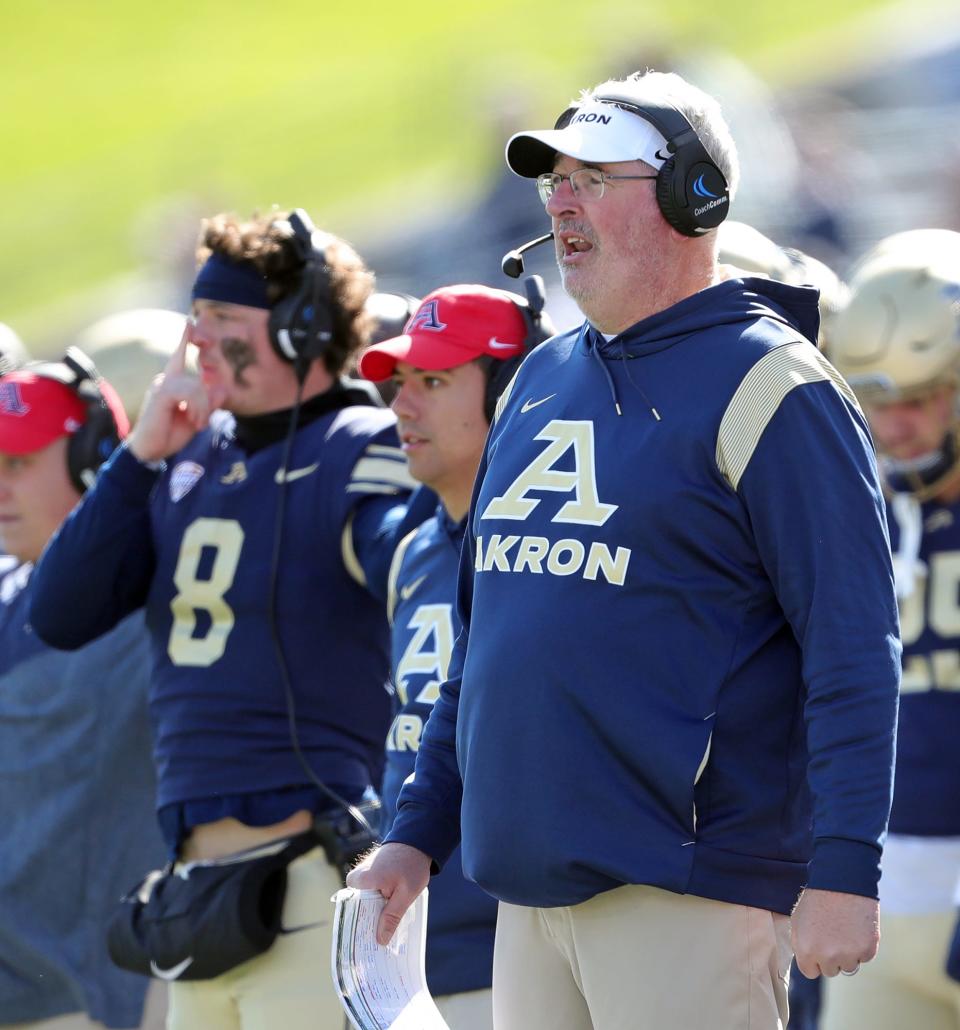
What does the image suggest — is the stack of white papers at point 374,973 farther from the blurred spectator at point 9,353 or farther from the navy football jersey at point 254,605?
the blurred spectator at point 9,353

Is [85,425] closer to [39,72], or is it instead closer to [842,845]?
[842,845]

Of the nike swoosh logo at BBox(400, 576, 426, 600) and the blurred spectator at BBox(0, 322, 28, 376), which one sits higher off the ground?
the blurred spectator at BBox(0, 322, 28, 376)

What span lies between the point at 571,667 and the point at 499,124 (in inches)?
474

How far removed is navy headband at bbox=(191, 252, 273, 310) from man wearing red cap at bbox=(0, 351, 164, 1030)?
0.80 m

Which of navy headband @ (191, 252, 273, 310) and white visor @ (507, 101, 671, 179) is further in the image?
navy headband @ (191, 252, 273, 310)

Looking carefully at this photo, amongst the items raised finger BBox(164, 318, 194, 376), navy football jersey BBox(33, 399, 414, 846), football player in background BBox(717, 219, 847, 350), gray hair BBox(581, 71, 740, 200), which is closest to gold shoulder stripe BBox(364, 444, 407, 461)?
navy football jersey BBox(33, 399, 414, 846)

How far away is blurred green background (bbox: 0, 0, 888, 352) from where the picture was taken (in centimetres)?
2119

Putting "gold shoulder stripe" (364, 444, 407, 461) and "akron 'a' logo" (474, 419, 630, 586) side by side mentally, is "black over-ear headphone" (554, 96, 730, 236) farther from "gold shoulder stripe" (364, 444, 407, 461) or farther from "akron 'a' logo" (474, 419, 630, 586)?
"gold shoulder stripe" (364, 444, 407, 461)

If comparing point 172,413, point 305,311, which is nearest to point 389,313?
point 305,311

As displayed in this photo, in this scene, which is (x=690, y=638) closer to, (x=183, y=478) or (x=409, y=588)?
(x=409, y=588)

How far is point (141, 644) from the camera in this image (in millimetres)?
5055

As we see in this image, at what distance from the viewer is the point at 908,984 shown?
4535 millimetres

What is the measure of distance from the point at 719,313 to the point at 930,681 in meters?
2.00

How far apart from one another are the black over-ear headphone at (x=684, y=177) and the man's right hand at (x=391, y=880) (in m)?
1.10
